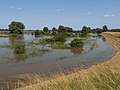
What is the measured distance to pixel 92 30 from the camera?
555 feet

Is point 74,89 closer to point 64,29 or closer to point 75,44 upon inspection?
point 75,44

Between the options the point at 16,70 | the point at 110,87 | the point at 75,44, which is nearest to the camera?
the point at 110,87

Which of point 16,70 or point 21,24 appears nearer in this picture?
point 16,70

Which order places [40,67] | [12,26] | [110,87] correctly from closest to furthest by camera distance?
[110,87] → [40,67] → [12,26]

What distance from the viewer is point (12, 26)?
10988 cm

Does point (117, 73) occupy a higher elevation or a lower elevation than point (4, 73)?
higher

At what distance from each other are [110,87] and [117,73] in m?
1.23

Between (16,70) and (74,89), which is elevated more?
(74,89)

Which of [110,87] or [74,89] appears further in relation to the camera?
[74,89]

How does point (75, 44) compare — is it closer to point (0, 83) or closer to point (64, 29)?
point (0, 83)

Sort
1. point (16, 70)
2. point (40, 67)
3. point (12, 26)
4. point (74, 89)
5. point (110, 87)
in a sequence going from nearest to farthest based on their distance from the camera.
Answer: point (110, 87)
point (74, 89)
point (16, 70)
point (40, 67)
point (12, 26)

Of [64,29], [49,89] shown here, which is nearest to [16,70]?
[49,89]

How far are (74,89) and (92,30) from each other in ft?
541

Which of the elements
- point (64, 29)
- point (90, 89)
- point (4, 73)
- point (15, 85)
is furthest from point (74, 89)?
point (64, 29)
